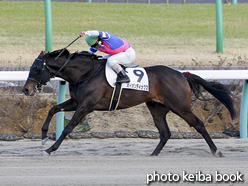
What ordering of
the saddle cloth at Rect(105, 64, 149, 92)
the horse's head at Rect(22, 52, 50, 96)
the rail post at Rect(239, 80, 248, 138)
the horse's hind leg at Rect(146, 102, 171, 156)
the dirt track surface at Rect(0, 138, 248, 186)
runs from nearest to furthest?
the dirt track surface at Rect(0, 138, 248, 186) < the horse's head at Rect(22, 52, 50, 96) < the saddle cloth at Rect(105, 64, 149, 92) < the horse's hind leg at Rect(146, 102, 171, 156) < the rail post at Rect(239, 80, 248, 138)

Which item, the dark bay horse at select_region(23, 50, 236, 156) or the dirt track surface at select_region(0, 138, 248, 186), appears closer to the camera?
the dirt track surface at select_region(0, 138, 248, 186)

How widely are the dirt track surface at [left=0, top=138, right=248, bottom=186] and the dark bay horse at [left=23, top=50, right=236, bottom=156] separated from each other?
0.30 m

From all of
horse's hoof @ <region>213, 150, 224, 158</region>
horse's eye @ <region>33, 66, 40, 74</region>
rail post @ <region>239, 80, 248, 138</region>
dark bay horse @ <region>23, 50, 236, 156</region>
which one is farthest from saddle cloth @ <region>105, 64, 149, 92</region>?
rail post @ <region>239, 80, 248, 138</region>

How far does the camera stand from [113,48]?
545 cm

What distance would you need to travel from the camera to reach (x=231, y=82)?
8.16m

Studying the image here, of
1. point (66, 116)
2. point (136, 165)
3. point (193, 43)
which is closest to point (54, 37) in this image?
point (193, 43)

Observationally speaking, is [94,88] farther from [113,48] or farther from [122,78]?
[113,48]

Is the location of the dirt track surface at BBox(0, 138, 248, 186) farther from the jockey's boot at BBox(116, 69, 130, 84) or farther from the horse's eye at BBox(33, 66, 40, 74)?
the horse's eye at BBox(33, 66, 40, 74)

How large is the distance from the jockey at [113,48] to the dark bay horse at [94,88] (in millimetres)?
175

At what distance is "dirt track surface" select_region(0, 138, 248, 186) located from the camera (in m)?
4.12

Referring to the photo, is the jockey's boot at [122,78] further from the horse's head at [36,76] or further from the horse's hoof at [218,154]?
the horse's hoof at [218,154]

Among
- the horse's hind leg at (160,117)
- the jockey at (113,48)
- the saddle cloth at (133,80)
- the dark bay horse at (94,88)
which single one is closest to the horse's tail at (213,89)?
the dark bay horse at (94,88)

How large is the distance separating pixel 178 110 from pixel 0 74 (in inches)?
104

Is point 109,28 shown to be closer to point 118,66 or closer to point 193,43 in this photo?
point 193,43
